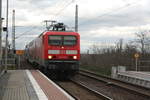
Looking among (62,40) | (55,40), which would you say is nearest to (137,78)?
(62,40)

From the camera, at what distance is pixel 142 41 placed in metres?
37.3

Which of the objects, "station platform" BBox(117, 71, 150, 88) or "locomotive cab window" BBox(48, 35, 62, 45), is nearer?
"station platform" BBox(117, 71, 150, 88)

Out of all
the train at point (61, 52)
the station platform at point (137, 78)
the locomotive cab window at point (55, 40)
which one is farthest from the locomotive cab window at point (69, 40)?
the station platform at point (137, 78)

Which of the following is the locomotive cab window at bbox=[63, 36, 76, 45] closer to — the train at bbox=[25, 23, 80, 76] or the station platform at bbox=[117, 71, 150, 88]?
the train at bbox=[25, 23, 80, 76]

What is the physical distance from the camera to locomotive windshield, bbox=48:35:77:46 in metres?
23.4

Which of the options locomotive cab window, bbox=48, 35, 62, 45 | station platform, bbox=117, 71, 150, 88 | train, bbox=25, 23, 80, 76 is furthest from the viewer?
locomotive cab window, bbox=48, 35, 62, 45

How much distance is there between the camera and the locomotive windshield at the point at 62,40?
2344 centimetres

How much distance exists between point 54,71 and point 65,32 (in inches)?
107

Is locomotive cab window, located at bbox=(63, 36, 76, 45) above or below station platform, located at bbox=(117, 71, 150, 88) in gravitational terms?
above

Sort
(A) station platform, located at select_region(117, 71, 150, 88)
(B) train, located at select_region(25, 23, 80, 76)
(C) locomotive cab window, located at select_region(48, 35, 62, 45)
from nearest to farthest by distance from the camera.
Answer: (A) station platform, located at select_region(117, 71, 150, 88), (B) train, located at select_region(25, 23, 80, 76), (C) locomotive cab window, located at select_region(48, 35, 62, 45)

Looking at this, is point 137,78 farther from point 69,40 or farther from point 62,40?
point 62,40

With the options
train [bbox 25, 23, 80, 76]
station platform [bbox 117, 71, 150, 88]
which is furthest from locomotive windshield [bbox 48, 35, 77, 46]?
station platform [bbox 117, 71, 150, 88]

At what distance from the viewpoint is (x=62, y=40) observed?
926 inches

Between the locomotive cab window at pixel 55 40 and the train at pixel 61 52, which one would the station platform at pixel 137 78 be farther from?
the locomotive cab window at pixel 55 40
